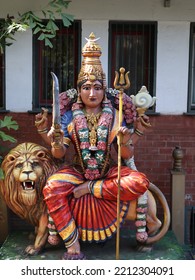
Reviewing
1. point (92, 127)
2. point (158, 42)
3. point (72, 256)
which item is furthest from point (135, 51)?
point (72, 256)

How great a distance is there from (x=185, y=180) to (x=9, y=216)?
2.33 m

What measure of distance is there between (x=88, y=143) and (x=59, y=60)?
1914mm

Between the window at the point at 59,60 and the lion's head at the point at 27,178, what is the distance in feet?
4.64

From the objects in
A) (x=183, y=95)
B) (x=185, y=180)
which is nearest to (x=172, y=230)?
(x=185, y=180)

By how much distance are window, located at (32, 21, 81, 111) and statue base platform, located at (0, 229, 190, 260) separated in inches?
74.6

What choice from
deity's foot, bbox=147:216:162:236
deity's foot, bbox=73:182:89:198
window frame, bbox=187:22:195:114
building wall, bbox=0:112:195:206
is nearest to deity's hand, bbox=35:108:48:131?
deity's foot, bbox=73:182:89:198

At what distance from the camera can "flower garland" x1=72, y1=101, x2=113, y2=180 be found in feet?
15.6

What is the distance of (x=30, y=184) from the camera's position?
4.85m

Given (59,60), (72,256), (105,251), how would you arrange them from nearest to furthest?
(72,256) < (105,251) < (59,60)

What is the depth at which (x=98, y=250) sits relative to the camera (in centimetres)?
507

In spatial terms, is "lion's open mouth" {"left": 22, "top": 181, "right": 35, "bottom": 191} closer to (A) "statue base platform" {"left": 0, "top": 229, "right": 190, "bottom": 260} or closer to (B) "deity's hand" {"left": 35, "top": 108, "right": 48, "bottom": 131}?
(B) "deity's hand" {"left": 35, "top": 108, "right": 48, "bottom": 131}

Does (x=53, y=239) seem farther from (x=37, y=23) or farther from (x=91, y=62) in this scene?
(x=37, y=23)

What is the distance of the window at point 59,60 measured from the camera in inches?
247
